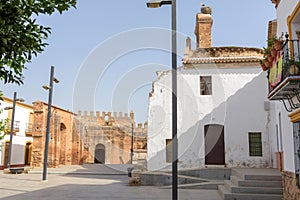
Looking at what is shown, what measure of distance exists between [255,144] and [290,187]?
6.26m

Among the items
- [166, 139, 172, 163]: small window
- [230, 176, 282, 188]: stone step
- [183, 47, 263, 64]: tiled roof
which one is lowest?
[230, 176, 282, 188]: stone step

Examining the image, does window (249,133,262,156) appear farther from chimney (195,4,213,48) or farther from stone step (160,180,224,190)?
chimney (195,4,213,48)

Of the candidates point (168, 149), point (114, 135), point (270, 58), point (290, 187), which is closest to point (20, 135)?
point (114, 135)

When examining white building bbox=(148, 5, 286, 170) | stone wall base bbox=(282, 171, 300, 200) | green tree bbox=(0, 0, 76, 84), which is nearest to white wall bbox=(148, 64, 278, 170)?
white building bbox=(148, 5, 286, 170)

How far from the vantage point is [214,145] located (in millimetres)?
13945

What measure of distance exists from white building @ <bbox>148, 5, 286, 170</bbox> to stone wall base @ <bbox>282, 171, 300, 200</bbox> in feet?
17.5

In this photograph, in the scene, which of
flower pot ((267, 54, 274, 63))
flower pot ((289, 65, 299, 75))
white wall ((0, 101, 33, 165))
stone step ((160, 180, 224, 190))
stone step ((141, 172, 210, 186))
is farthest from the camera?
white wall ((0, 101, 33, 165))

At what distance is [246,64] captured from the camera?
14.2 metres

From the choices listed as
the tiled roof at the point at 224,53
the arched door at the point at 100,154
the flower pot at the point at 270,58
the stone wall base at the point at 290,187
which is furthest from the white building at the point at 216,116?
the arched door at the point at 100,154

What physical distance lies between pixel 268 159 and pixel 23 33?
41.2 feet

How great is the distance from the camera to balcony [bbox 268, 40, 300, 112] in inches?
211

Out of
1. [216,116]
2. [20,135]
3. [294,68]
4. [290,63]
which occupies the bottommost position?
[20,135]

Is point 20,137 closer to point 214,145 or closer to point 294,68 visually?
point 214,145

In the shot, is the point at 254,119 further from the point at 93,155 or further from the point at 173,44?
the point at 93,155
